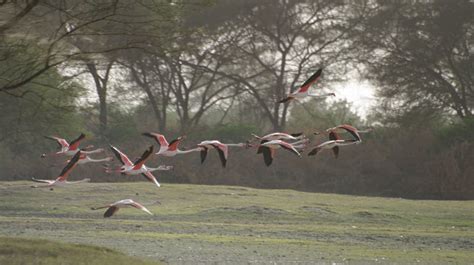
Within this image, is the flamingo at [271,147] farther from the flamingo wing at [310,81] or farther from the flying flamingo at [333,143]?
the flamingo wing at [310,81]

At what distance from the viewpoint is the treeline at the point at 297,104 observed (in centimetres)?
4100

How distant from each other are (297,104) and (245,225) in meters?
30.8

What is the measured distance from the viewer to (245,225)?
23234mm

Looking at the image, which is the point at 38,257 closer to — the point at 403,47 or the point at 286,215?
the point at 286,215

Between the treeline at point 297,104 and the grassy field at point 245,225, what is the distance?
17.4ft

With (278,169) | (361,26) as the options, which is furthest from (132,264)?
(361,26)

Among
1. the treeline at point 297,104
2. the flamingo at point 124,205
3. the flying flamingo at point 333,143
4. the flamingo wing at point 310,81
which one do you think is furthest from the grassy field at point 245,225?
the treeline at point 297,104

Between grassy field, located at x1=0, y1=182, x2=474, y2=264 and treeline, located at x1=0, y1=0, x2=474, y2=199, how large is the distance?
17.4 feet

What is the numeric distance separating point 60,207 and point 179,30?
1074 cm

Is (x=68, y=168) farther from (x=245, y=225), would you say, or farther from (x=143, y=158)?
(x=245, y=225)

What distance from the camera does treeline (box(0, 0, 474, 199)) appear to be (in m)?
41.0

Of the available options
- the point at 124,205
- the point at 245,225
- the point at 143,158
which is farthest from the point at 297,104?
the point at 124,205

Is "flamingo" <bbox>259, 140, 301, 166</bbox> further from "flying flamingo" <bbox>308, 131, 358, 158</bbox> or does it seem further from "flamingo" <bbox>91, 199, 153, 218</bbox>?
"flamingo" <bbox>91, 199, 153, 218</bbox>

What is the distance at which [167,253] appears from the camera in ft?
52.6
